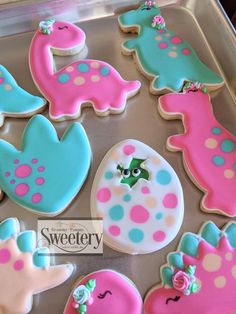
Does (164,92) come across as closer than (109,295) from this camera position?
No

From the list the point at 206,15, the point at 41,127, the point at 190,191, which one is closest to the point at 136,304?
the point at 190,191

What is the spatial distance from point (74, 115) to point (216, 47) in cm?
36

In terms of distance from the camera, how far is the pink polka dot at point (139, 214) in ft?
2.50

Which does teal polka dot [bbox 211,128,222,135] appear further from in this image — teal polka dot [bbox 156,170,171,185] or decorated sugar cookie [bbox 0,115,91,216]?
decorated sugar cookie [bbox 0,115,91,216]

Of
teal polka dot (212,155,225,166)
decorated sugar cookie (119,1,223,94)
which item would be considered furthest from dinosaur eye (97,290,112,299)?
decorated sugar cookie (119,1,223,94)

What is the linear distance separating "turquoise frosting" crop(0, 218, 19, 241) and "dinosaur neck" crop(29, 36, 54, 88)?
296 mm

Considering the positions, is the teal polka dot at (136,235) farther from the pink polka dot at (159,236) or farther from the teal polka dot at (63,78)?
the teal polka dot at (63,78)

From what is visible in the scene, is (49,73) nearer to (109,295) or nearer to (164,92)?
(164,92)

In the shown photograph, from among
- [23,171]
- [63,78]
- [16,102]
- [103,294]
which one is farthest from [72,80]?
[103,294]

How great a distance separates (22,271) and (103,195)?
0.64 ft

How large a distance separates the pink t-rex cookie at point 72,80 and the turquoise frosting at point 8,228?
0.23m

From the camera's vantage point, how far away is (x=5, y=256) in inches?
28.9

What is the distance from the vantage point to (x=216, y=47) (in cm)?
95

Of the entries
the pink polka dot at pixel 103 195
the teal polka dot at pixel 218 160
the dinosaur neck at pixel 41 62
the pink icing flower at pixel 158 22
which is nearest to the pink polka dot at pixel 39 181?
the pink polka dot at pixel 103 195
